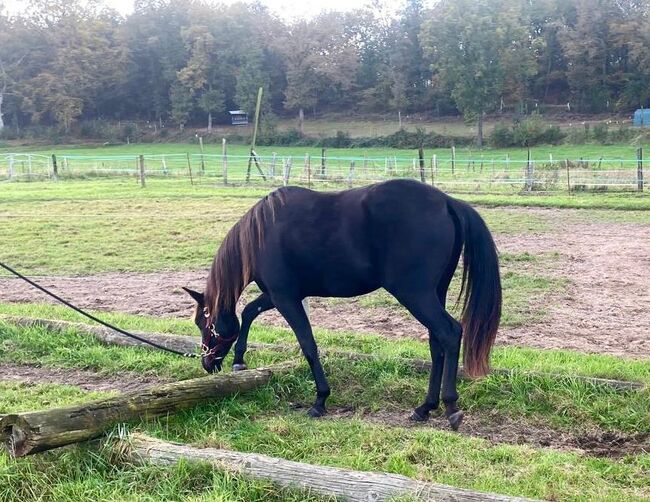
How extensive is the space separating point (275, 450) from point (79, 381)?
2.36m

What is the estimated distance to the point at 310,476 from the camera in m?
3.27

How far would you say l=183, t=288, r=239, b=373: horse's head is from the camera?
5094 mm

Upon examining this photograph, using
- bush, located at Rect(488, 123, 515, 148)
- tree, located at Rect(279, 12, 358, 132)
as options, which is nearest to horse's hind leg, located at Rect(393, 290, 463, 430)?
bush, located at Rect(488, 123, 515, 148)

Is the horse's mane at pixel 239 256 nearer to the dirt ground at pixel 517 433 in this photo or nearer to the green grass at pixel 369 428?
the green grass at pixel 369 428

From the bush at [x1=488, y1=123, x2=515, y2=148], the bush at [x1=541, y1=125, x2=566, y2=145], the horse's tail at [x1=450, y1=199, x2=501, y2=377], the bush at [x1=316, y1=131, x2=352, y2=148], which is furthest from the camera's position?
the bush at [x1=316, y1=131, x2=352, y2=148]

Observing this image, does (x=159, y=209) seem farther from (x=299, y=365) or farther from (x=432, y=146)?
(x=432, y=146)

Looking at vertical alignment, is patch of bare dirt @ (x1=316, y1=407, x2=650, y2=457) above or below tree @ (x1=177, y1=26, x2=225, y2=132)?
below

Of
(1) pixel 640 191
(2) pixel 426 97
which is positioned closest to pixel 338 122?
(2) pixel 426 97

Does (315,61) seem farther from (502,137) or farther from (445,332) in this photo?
(445,332)

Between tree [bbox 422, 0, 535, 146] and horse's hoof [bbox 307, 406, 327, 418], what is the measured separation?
162 ft

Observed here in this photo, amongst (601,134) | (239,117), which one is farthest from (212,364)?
(239,117)

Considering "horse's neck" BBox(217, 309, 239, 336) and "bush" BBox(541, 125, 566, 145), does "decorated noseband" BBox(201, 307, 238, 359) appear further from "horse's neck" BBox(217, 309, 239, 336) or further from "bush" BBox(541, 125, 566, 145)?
"bush" BBox(541, 125, 566, 145)

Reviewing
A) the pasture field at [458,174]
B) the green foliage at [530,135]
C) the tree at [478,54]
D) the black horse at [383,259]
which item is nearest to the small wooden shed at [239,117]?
the tree at [478,54]

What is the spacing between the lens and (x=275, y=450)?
388 centimetres
